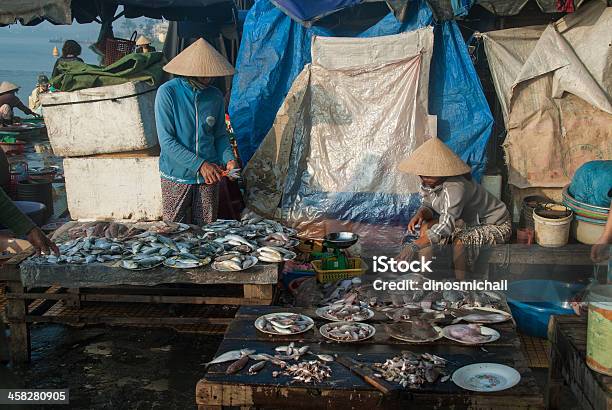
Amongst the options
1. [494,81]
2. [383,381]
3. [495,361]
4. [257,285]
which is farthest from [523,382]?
[494,81]

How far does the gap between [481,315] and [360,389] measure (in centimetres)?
128

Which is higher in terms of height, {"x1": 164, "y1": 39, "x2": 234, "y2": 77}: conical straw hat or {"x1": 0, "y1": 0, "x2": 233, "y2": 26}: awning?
{"x1": 0, "y1": 0, "x2": 233, "y2": 26}: awning

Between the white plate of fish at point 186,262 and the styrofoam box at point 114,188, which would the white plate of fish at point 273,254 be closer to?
the white plate of fish at point 186,262

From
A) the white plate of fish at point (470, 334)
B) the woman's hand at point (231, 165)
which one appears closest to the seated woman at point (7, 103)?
the woman's hand at point (231, 165)

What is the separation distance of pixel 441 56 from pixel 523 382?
5558 mm

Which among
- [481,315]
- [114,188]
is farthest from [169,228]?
[481,315]

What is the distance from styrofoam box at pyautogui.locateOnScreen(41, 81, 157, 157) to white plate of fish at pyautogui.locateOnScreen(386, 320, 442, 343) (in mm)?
4850

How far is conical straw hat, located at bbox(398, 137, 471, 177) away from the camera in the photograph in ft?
20.8

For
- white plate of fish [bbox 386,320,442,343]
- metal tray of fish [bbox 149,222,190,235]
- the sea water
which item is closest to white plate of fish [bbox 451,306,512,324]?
white plate of fish [bbox 386,320,442,343]

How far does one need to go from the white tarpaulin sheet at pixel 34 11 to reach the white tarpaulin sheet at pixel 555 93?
532cm

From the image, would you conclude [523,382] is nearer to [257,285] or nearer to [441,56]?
[257,285]

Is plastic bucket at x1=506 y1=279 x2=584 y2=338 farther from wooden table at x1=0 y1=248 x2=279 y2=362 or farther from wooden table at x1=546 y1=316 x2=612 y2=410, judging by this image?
wooden table at x1=0 y1=248 x2=279 y2=362

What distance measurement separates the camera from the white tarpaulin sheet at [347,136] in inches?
328

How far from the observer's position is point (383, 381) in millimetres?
3539
